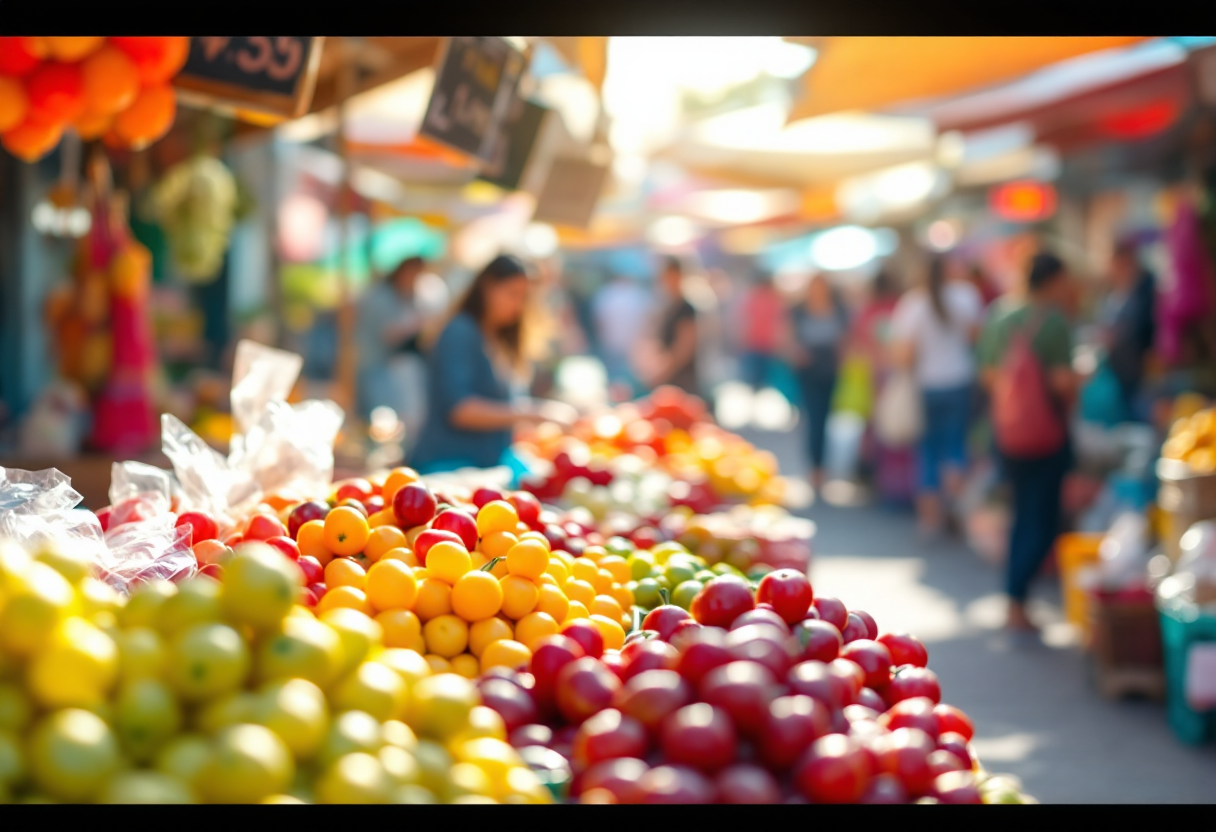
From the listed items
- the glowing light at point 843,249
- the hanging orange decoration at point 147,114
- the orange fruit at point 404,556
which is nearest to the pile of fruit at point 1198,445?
the orange fruit at point 404,556

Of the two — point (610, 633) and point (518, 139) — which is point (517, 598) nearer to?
point (610, 633)

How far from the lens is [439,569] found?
2.28 m

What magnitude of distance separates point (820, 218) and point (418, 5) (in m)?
13.6

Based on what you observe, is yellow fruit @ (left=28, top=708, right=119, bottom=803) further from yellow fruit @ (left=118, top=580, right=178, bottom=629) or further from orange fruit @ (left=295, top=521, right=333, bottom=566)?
orange fruit @ (left=295, top=521, right=333, bottom=566)

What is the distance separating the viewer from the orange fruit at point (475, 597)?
221 centimetres

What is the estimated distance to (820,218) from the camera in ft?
51.6

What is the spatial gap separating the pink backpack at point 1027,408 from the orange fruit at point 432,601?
Result: 4.57m

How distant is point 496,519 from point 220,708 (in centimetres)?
110

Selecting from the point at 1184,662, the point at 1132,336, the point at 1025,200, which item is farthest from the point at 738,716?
the point at 1025,200

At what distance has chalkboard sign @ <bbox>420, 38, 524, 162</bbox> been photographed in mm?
4129

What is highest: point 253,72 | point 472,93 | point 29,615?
point 472,93

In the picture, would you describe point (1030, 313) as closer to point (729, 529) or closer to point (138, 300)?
point (729, 529)

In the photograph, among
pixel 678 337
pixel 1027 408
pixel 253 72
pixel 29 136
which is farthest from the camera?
pixel 678 337

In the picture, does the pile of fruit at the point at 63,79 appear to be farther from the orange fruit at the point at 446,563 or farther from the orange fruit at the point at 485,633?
the orange fruit at the point at 485,633
